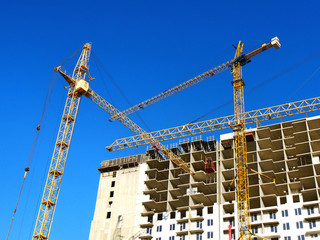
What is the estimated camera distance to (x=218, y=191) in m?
106

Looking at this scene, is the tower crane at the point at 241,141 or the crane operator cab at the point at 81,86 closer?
the tower crane at the point at 241,141

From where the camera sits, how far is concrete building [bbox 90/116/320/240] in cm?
9550

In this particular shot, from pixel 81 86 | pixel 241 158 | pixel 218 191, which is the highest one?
pixel 81 86

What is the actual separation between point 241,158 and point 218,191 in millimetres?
9698

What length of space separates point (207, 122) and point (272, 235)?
35.1 m

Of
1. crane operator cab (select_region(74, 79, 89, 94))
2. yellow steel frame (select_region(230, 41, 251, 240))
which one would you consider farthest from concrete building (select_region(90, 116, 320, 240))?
crane operator cab (select_region(74, 79, 89, 94))

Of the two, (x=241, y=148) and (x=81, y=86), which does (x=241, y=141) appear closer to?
(x=241, y=148)

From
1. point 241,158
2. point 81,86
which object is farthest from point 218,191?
point 81,86

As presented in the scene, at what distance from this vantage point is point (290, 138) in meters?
106

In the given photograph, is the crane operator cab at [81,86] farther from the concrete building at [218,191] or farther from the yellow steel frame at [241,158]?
the yellow steel frame at [241,158]

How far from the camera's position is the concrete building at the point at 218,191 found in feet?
313

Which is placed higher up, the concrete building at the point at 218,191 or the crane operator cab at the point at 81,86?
the crane operator cab at the point at 81,86

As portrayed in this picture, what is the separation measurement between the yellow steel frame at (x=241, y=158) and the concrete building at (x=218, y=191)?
6.87ft

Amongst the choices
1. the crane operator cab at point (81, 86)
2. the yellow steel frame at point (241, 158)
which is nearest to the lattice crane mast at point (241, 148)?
the yellow steel frame at point (241, 158)
